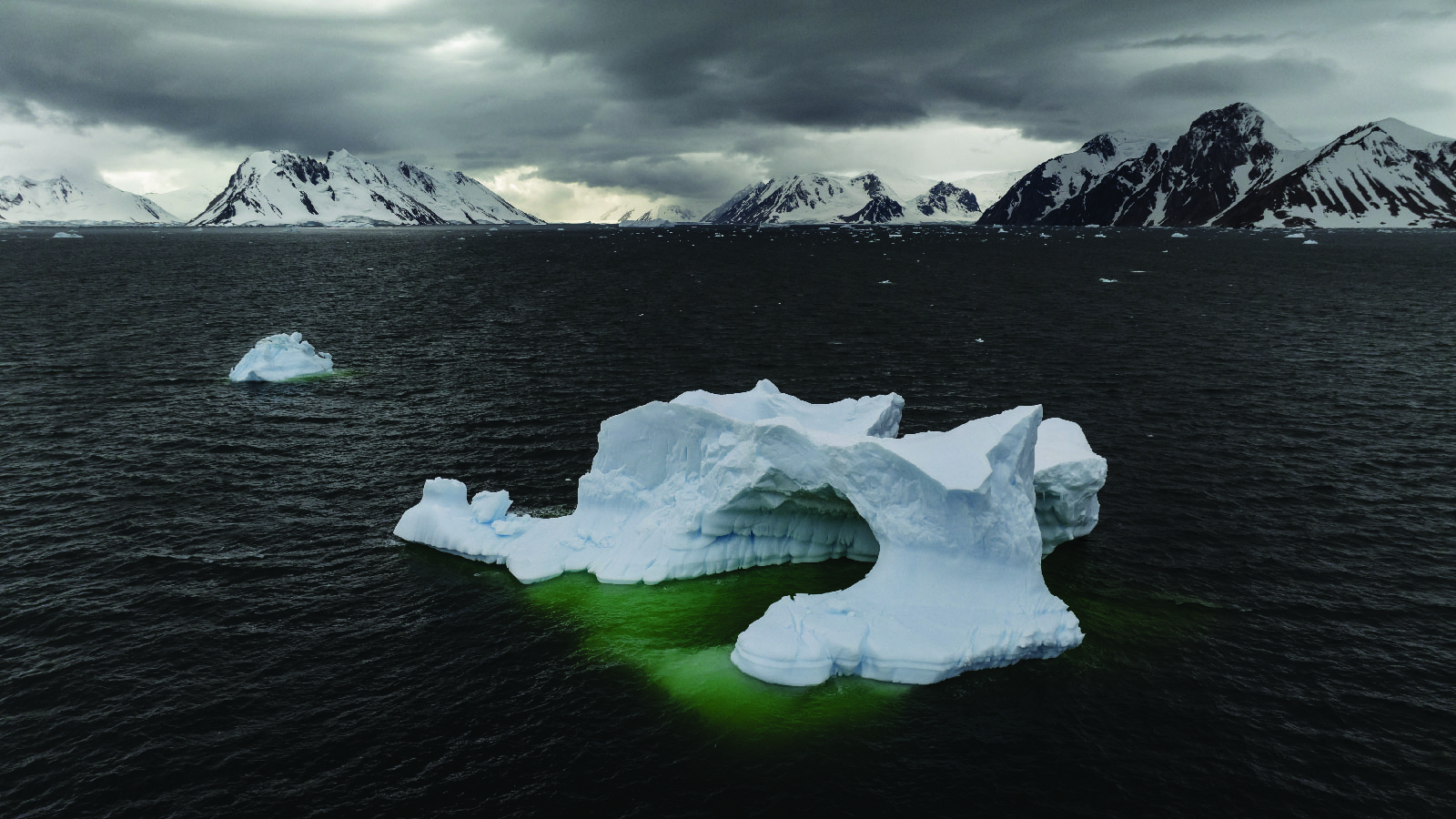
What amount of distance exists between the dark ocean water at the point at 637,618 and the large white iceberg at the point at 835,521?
44.9 inches

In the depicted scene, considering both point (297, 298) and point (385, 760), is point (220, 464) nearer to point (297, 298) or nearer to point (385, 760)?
point (385, 760)

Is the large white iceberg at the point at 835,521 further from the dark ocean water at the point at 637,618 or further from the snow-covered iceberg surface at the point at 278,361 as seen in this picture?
the snow-covered iceberg surface at the point at 278,361

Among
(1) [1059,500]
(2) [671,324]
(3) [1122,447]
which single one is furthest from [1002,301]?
(1) [1059,500]

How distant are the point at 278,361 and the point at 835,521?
4932cm

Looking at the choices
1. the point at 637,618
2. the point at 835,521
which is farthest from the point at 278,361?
the point at 835,521

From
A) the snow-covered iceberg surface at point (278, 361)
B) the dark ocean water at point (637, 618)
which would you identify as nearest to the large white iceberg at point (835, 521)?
the dark ocean water at point (637, 618)

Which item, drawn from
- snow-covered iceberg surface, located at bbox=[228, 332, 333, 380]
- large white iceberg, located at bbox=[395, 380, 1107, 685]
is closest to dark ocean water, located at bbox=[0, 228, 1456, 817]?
large white iceberg, located at bbox=[395, 380, 1107, 685]

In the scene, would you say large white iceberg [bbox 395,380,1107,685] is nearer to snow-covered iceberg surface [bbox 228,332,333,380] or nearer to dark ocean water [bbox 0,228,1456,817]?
dark ocean water [bbox 0,228,1456,817]

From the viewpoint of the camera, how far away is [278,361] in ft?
204

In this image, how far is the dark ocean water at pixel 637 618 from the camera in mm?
21016

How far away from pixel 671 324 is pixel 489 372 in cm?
2656

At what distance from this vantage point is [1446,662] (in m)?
25.5

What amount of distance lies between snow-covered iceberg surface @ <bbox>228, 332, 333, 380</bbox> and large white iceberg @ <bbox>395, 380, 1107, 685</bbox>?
1346 inches

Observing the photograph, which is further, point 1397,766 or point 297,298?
point 297,298
